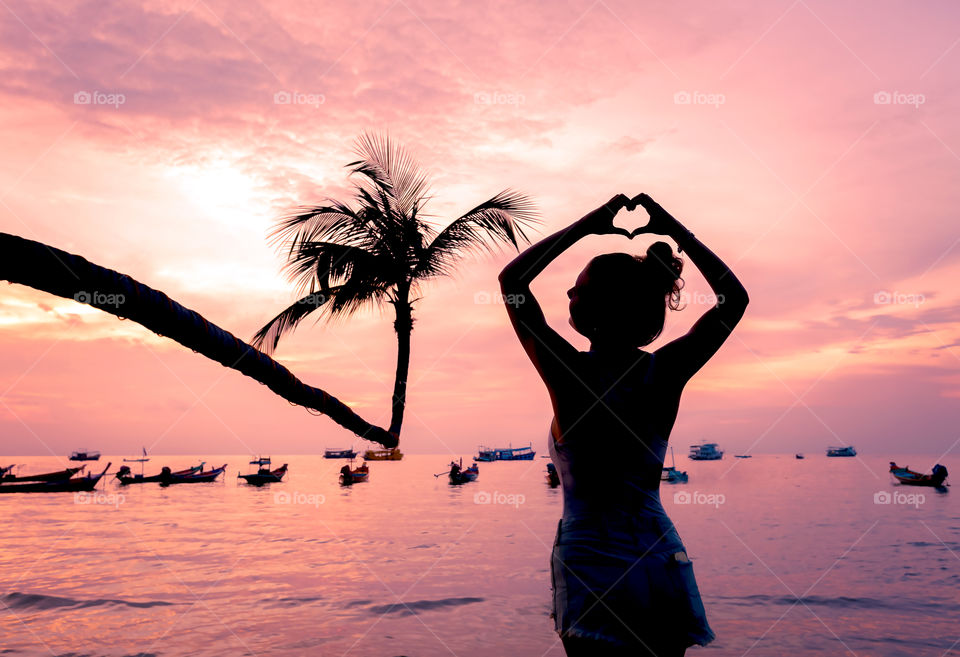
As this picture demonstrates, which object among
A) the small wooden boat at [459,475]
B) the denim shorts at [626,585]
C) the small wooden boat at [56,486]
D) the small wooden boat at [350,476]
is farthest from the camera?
the small wooden boat at [459,475]

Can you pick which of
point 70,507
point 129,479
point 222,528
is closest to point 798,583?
point 222,528

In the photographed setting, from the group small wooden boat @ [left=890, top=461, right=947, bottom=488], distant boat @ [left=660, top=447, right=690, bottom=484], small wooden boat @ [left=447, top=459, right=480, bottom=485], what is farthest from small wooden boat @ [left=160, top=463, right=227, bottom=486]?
small wooden boat @ [left=890, top=461, right=947, bottom=488]

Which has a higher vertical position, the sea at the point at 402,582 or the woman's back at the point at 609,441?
the woman's back at the point at 609,441

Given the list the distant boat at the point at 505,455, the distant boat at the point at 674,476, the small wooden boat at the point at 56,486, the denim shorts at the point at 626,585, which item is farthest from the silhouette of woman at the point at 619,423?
the distant boat at the point at 505,455

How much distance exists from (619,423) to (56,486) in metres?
68.3

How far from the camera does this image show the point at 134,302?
1.29 m

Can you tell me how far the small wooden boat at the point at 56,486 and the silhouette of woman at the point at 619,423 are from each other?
63.3 metres

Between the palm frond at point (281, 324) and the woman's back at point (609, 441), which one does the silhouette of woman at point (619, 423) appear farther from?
the palm frond at point (281, 324)

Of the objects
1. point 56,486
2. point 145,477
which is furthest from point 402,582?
point 145,477

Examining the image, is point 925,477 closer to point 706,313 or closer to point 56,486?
point 706,313

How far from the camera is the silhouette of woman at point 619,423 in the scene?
136 centimetres

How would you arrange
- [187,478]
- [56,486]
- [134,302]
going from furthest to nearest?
[187,478] < [56,486] < [134,302]

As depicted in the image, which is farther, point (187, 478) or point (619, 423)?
point (187, 478)

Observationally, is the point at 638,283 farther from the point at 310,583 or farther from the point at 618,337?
the point at 310,583
